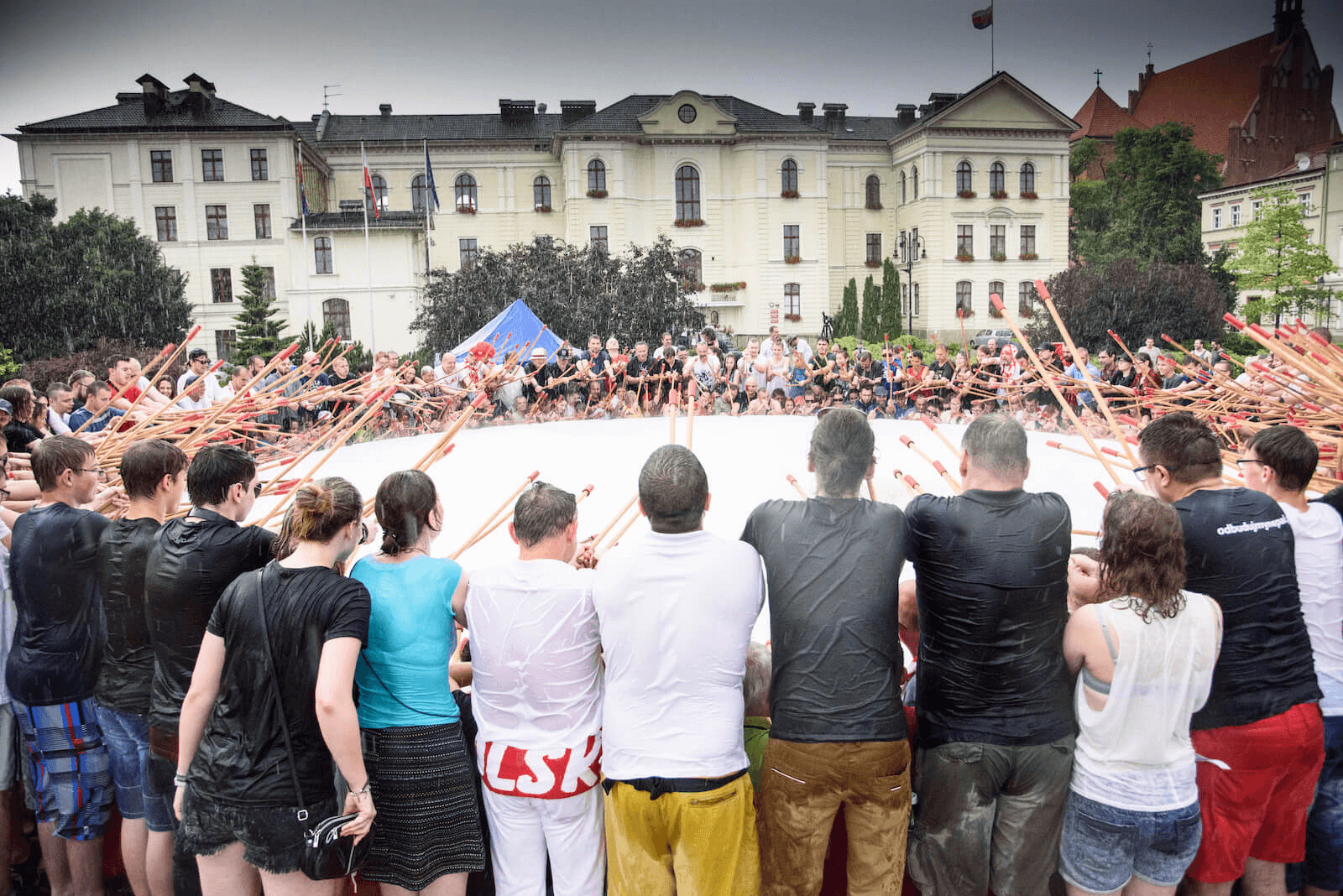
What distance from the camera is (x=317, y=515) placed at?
258 centimetres

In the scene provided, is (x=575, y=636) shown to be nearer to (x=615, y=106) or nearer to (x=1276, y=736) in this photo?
(x=1276, y=736)

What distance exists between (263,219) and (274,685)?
4281cm

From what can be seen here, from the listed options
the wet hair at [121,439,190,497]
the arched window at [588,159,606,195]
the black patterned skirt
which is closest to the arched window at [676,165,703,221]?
the arched window at [588,159,606,195]

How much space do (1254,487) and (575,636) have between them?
2.49 m

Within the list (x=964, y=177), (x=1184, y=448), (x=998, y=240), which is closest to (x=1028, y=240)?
(x=998, y=240)

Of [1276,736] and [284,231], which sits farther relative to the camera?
[284,231]

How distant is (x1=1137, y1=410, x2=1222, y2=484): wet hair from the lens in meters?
3.04

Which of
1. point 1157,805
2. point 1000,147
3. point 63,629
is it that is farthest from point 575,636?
point 1000,147

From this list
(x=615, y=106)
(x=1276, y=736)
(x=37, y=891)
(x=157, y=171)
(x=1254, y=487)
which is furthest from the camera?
(x=615, y=106)

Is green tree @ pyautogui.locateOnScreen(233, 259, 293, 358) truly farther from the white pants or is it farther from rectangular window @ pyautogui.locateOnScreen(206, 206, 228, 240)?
the white pants

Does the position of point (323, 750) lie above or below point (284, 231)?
below

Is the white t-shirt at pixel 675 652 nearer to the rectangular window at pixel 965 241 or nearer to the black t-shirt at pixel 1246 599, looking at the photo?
the black t-shirt at pixel 1246 599

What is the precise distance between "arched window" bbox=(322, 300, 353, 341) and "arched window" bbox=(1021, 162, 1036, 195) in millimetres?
33725

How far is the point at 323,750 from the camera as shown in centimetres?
258
